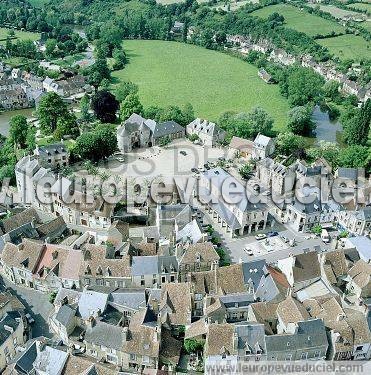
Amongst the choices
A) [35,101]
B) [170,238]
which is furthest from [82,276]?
[35,101]

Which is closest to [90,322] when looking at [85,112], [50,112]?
[50,112]

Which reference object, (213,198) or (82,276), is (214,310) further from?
(213,198)

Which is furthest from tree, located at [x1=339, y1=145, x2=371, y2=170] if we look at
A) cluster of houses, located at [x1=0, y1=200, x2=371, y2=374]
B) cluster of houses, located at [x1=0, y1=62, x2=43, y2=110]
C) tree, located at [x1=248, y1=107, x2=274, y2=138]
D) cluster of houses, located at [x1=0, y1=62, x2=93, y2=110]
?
cluster of houses, located at [x1=0, y1=62, x2=43, y2=110]

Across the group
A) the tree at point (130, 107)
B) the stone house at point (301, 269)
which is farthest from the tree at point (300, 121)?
the stone house at point (301, 269)

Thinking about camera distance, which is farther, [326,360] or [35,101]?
[35,101]

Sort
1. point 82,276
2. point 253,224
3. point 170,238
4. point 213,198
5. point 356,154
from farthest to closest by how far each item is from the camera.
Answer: point 356,154, point 213,198, point 253,224, point 170,238, point 82,276

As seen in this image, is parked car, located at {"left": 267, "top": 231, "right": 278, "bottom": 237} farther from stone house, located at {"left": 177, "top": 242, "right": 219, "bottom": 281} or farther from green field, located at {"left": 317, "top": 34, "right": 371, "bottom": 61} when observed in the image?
green field, located at {"left": 317, "top": 34, "right": 371, "bottom": 61}

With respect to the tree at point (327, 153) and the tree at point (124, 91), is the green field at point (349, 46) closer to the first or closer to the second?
the tree at point (327, 153)
